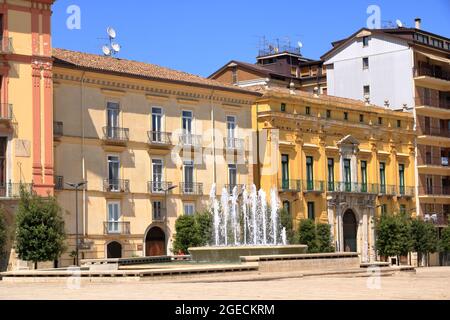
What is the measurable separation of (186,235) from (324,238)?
434 inches

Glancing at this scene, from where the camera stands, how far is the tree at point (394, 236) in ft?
199

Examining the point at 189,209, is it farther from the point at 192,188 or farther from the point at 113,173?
the point at 113,173

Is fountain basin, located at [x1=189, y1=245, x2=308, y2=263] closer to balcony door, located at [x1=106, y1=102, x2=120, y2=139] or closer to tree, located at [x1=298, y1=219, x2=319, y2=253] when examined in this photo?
balcony door, located at [x1=106, y1=102, x2=120, y2=139]

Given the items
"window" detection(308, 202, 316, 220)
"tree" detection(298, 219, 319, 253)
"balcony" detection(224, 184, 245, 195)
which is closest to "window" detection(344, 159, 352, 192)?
"window" detection(308, 202, 316, 220)

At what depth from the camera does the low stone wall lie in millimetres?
33812

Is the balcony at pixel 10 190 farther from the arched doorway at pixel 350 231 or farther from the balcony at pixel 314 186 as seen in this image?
the arched doorway at pixel 350 231

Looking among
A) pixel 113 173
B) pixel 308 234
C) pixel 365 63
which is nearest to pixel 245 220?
pixel 113 173

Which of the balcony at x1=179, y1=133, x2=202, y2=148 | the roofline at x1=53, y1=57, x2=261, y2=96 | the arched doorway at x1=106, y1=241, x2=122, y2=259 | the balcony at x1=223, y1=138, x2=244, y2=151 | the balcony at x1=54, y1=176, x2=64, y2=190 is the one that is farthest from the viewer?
the balcony at x1=223, y1=138, x2=244, y2=151

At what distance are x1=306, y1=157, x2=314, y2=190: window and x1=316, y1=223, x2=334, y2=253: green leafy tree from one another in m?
2.75

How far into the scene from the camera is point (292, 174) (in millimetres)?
58438

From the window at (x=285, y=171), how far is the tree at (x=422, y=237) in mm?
9781

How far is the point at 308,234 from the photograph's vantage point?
56.0 metres

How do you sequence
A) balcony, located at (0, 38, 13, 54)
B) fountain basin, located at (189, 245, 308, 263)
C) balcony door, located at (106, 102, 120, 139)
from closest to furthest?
fountain basin, located at (189, 245, 308, 263) < balcony, located at (0, 38, 13, 54) < balcony door, located at (106, 102, 120, 139)
